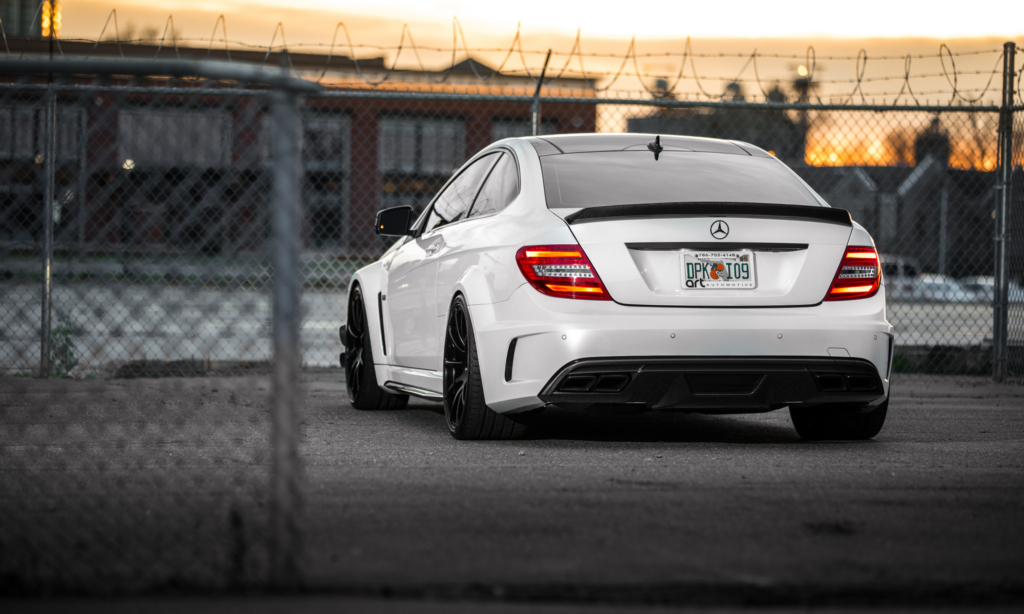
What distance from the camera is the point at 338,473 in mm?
4785

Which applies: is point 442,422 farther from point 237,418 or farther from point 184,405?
point 184,405

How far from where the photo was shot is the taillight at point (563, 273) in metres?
5.21

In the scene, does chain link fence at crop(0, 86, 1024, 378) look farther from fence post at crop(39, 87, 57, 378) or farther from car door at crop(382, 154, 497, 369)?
car door at crop(382, 154, 497, 369)

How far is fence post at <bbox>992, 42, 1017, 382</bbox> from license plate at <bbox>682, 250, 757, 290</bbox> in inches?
214

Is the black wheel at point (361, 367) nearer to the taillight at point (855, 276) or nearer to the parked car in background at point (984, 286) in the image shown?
the taillight at point (855, 276)

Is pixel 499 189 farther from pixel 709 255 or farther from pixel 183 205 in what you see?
pixel 183 205

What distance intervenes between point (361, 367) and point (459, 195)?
155cm

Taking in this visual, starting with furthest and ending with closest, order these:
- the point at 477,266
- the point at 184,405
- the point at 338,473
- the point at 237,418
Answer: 1. the point at 184,405
2. the point at 237,418
3. the point at 477,266
4. the point at 338,473

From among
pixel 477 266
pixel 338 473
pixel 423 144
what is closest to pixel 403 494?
pixel 338 473

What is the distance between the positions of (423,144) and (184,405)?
118ft

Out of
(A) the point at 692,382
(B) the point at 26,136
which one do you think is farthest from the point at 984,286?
(B) the point at 26,136

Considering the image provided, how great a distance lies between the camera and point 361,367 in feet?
25.6

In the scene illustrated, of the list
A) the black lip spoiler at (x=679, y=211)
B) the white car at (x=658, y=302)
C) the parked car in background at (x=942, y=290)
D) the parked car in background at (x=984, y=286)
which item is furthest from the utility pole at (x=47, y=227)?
the parked car in background at (x=984, y=286)

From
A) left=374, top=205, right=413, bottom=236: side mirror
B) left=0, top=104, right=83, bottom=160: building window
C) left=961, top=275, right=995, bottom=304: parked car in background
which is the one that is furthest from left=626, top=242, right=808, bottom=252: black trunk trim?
left=961, top=275, right=995, bottom=304: parked car in background
